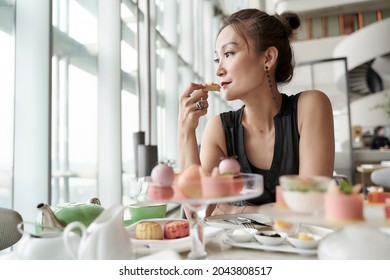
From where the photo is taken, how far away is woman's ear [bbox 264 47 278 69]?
111cm

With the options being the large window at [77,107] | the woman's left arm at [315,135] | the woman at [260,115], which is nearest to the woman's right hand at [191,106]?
the woman at [260,115]

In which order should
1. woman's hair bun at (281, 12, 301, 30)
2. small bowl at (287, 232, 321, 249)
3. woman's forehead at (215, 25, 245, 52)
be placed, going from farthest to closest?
1. woman's hair bun at (281, 12, 301, 30)
2. woman's forehead at (215, 25, 245, 52)
3. small bowl at (287, 232, 321, 249)

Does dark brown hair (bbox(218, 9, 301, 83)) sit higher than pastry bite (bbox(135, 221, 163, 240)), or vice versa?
dark brown hair (bbox(218, 9, 301, 83))

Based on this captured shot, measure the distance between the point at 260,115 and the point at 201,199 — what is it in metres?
0.78

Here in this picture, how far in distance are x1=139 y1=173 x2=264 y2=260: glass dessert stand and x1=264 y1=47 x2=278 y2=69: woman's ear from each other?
60 centimetres

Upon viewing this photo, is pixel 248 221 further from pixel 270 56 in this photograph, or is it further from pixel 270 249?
pixel 270 56

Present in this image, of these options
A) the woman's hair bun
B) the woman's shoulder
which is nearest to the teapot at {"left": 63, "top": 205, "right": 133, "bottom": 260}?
the woman's shoulder

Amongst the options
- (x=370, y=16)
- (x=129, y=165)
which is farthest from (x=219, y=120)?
(x=370, y=16)

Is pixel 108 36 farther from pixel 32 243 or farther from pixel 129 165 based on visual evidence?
pixel 32 243

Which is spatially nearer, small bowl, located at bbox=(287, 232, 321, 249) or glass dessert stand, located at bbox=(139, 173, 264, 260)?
glass dessert stand, located at bbox=(139, 173, 264, 260)

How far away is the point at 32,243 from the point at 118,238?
173 millimetres

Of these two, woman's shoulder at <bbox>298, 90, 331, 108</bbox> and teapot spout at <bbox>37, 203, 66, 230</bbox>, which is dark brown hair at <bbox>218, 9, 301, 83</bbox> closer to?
woman's shoulder at <bbox>298, 90, 331, 108</bbox>

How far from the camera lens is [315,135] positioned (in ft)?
3.60

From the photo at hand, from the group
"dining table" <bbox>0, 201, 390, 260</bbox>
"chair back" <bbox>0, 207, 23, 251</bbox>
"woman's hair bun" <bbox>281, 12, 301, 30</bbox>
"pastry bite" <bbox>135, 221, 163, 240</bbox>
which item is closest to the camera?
"dining table" <bbox>0, 201, 390, 260</bbox>
